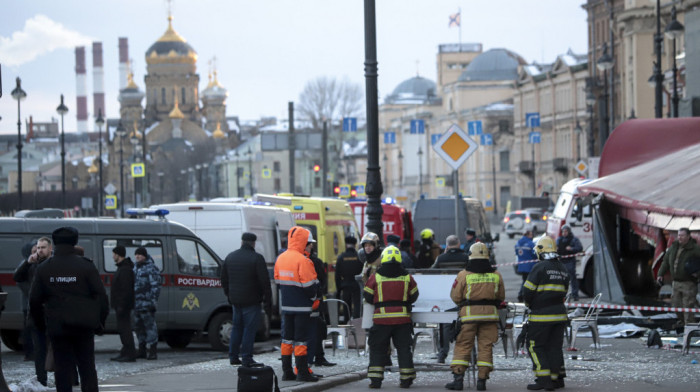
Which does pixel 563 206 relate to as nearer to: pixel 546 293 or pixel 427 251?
pixel 427 251

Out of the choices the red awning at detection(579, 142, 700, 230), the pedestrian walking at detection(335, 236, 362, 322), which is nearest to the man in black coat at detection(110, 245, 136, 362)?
the pedestrian walking at detection(335, 236, 362, 322)

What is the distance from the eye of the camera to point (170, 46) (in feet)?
647

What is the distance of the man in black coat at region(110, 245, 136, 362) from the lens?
18672 millimetres

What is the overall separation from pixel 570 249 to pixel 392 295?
15.5m

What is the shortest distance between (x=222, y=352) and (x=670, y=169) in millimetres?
8025

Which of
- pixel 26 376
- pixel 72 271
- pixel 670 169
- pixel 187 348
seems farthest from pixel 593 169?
pixel 72 271

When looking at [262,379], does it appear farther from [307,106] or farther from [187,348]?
[307,106]

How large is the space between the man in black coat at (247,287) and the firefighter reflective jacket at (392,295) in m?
2.04

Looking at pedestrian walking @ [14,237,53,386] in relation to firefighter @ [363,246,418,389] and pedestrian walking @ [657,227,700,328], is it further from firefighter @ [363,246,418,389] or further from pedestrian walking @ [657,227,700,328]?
pedestrian walking @ [657,227,700,328]

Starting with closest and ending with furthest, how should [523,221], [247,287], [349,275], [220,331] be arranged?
[247,287], [220,331], [349,275], [523,221]

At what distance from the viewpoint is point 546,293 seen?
14477mm

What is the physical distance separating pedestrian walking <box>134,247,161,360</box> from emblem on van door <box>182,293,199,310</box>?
1.48m

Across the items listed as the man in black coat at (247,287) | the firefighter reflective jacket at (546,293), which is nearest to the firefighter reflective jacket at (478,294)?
the firefighter reflective jacket at (546,293)

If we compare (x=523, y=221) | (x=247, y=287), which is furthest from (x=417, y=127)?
(x=247, y=287)
